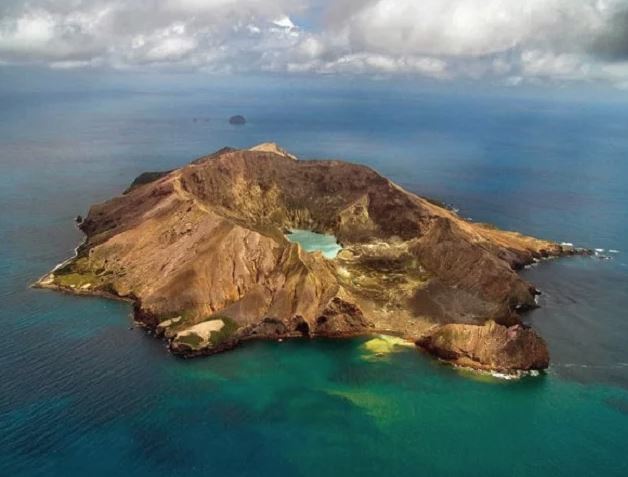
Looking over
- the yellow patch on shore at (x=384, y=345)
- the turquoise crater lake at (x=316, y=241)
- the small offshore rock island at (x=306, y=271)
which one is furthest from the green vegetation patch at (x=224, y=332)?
the turquoise crater lake at (x=316, y=241)

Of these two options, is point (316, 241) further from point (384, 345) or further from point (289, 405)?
point (289, 405)

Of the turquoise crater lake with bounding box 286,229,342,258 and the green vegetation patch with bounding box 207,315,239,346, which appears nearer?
the green vegetation patch with bounding box 207,315,239,346

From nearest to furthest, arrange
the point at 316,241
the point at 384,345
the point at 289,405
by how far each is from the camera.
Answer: the point at 289,405 < the point at 384,345 < the point at 316,241

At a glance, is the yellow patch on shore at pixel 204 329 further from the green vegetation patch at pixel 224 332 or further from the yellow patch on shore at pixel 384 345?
the yellow patch on shore at pixel 384 345

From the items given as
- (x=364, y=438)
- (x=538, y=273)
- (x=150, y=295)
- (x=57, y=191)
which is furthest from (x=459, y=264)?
(x=57, y=191)

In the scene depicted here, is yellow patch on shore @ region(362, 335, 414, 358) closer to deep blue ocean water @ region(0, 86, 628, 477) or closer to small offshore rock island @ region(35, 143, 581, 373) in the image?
deep blue ocean water @ region(0, 86, 628, 477)

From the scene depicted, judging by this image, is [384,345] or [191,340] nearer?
[191,340]

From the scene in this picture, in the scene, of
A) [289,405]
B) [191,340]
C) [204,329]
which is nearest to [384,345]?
[289,405]

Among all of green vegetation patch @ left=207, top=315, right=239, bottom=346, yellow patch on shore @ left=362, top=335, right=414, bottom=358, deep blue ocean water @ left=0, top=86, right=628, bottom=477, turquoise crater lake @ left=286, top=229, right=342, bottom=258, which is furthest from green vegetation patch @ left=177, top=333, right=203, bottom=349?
turquoise crater lake @ left=286, top=229, right=342, bottom=258

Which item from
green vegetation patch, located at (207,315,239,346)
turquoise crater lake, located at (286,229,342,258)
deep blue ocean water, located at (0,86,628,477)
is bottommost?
deep blue ocean water, located at (0,86,628,477)
